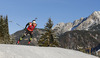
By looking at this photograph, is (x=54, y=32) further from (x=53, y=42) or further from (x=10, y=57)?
(x=10, y=57)

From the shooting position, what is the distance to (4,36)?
48812 mm

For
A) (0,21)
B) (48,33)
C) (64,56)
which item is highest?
(0,21)

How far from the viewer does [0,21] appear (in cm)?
4875

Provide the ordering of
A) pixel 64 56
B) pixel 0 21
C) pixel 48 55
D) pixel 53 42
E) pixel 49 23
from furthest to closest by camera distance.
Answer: pixel 0 21, pixel 49 23, pixel 53 42, pixel 64 56, pixel 48 55

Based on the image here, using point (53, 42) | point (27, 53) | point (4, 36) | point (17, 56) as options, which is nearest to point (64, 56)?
point (27, 53)

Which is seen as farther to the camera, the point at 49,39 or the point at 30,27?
the point at 49,39

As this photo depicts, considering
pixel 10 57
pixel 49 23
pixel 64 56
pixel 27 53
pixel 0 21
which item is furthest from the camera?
pixel 0 21

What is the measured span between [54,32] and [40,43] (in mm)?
4079

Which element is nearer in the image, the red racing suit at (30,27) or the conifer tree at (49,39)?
the red racing suit at (30,27)

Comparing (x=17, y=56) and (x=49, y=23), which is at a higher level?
(x=49, y=23)

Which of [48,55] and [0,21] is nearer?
[48,55]

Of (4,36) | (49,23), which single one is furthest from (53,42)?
(4,36)

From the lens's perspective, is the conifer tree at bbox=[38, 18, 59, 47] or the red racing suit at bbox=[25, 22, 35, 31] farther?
the conifer tree at bbox=[38, 18, 59, 47]

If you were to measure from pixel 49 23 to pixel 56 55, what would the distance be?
1439 inches
